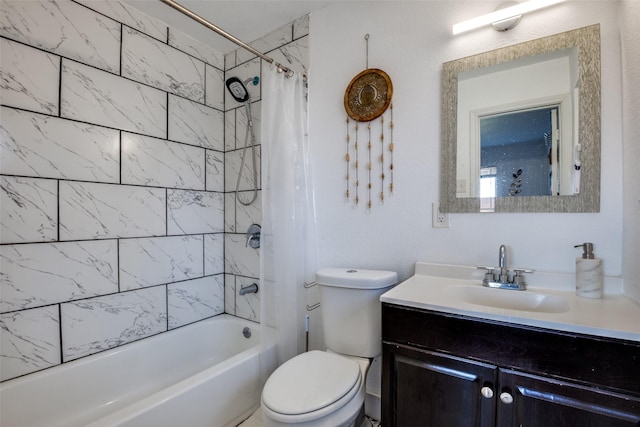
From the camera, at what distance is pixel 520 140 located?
1341mm

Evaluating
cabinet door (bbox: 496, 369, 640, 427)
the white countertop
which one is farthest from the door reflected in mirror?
cabinet door (bbox: 496, 369, 640, 427)

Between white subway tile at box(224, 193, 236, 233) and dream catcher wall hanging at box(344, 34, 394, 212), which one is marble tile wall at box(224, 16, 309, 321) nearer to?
white subway tile at box(224, 193, 236, 233)

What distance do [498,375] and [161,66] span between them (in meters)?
2.46

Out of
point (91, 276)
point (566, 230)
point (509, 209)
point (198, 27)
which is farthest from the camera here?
point (198, 27)

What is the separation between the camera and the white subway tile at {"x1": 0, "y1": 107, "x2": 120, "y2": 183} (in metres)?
1.39

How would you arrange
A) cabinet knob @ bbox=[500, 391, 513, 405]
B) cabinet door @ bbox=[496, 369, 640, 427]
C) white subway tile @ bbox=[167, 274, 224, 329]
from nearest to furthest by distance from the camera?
cabinet door @ bbox=[496, 369, 640, 427] → cabinet knob @ bbox=[500, 391, 513, 405] → white subway tile @ bbox=[167, 274, 224, 329]

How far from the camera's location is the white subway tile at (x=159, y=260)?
1784 millimetres

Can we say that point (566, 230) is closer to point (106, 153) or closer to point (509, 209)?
point (509, 209)

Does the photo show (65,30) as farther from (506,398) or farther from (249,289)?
(506,398)

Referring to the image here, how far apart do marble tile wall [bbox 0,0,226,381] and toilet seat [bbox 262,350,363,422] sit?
114 centimetres

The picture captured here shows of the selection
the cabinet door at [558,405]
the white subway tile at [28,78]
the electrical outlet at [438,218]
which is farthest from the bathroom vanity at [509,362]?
the white subway tile at [28,78]

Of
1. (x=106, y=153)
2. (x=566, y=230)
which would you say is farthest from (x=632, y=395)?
(x=106, y=153)

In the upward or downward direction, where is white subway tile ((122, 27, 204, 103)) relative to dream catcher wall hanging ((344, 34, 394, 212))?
upward

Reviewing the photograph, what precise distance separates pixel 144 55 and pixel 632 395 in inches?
107
